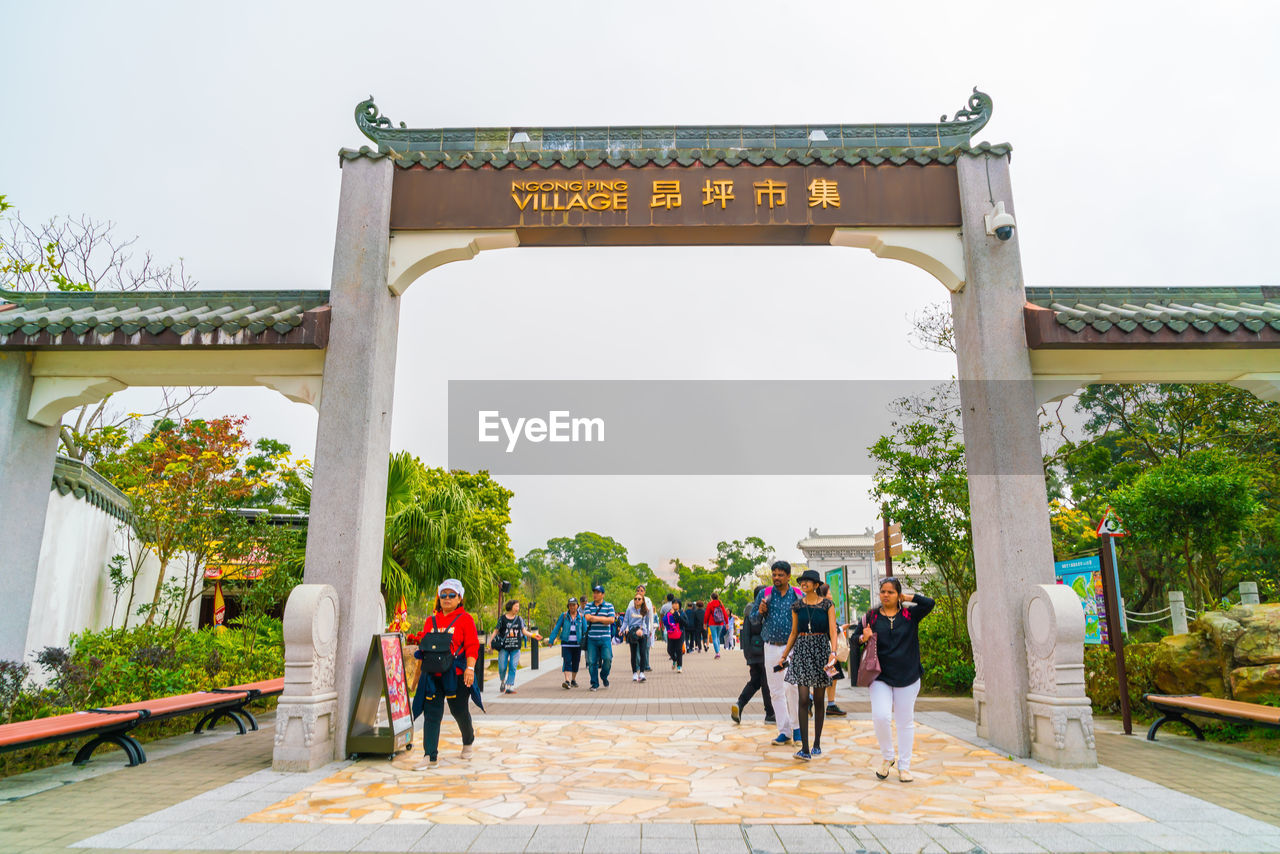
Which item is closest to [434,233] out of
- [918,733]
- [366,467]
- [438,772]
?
[366,467]

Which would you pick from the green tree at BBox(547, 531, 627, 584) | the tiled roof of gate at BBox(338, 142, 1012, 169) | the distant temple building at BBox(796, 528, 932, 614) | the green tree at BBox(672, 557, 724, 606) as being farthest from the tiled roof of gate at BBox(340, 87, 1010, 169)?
the green tree at BBox(547, 531, 627, 584)

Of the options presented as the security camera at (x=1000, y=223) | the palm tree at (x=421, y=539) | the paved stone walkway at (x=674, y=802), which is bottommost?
the paved stone walkway at (x=674, y=802)

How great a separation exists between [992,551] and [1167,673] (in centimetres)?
382

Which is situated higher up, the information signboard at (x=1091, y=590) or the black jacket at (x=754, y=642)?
the information signboard at (x=1091, y=590)

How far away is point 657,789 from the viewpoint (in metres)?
5.50

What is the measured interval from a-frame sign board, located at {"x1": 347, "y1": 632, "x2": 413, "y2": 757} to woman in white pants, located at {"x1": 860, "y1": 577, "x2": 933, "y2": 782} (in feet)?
13.5

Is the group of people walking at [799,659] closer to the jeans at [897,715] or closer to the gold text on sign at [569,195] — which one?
the jeans at [897,715]

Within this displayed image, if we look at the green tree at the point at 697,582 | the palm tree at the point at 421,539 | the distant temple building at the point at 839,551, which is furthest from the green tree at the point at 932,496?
the green tree at the point at 697,582

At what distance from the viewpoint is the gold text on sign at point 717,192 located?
769cm

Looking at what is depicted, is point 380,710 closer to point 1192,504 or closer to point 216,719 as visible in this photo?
point 216,719

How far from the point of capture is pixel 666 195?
7.70 metres

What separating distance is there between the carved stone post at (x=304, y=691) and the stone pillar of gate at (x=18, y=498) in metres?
3.35

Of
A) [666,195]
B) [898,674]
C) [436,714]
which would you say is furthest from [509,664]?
[666,195]

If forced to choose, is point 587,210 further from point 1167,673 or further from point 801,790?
point 1167,673
